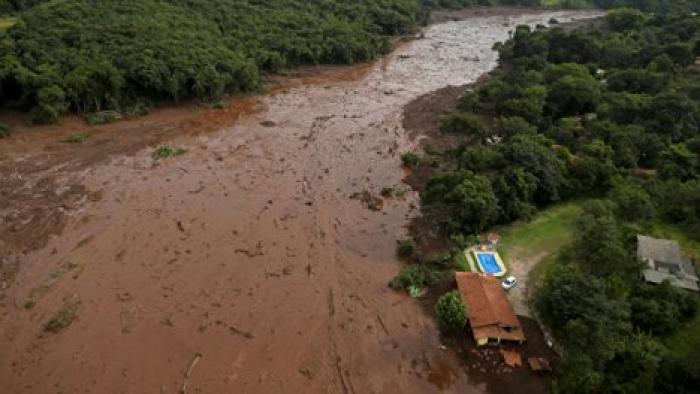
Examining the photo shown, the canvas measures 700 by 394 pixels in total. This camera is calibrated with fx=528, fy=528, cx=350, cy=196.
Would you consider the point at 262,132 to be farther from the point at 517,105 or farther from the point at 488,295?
the point at 488,295

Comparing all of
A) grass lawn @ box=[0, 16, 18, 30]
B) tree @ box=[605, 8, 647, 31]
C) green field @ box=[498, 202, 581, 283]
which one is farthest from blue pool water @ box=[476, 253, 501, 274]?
tree @ box=[605, 8, 647, 31]

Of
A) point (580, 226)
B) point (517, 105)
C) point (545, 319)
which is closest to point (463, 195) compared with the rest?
point (580, 226)

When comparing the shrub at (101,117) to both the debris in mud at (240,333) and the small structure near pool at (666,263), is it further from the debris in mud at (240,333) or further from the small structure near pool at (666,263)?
the small structure near pool at (666,263)

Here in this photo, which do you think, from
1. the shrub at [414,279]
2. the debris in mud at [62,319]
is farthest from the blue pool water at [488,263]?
the debris in mud at [62,319]

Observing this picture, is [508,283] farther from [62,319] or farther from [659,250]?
[62,319]

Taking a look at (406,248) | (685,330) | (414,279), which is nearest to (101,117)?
(406,248)
